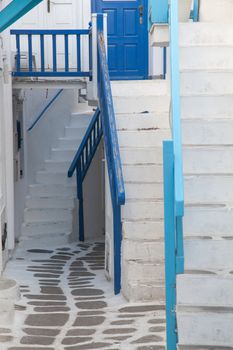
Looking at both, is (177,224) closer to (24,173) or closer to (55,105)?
(24,173)

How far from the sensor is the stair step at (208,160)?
492 cm

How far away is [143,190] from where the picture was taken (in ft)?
23.8

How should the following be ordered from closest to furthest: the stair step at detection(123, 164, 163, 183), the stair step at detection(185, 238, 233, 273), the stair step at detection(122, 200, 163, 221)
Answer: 1. the stair step at detection(185, 238, 233, 273)
2. the stair step at detection(122, 200, 163, 221)
3. the stair step at detection(123, 164, 163, 183)

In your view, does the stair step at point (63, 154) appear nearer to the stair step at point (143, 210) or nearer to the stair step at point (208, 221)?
the stair step at point (143, 210)

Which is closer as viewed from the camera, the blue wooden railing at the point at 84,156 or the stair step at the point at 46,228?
the stair step at the point at 46,228

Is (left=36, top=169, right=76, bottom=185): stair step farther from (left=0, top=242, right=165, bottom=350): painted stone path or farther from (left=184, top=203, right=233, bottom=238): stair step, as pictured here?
(left=184, top=203, right=233, bottom=238): stair step

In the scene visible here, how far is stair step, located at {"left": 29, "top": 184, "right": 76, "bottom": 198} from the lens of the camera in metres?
11.9

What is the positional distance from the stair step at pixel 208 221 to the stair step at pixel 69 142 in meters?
8.44

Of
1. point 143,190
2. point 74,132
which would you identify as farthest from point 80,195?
point 143,190

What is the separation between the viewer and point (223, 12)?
24.2 ft

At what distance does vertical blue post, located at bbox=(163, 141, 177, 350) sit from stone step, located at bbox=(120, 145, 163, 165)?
11.4ft

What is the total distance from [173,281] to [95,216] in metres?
8.23

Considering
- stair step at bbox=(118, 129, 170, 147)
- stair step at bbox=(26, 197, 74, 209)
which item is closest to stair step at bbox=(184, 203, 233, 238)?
stair step at bbox=(118, 129, 170, 147)

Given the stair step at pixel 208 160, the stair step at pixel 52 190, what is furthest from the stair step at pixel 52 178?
the stair step at pixel 208 160
